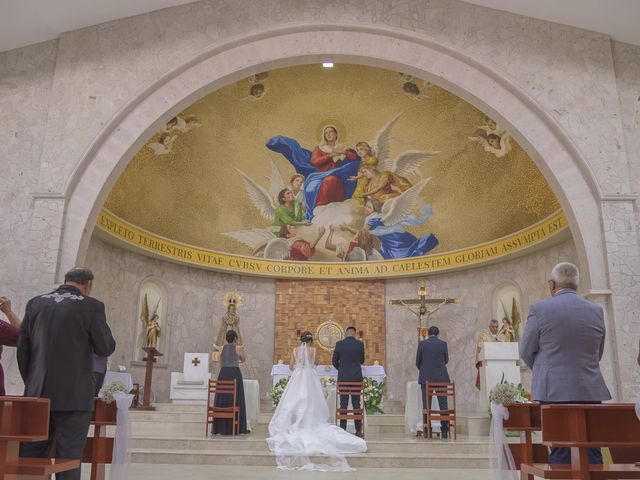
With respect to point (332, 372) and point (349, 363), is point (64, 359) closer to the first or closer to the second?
point (349, 363)

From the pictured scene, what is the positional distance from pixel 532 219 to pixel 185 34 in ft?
25.3

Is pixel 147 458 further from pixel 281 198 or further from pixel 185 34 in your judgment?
pixel 281 198

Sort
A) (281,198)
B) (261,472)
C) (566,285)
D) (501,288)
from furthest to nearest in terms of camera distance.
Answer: (281,198), (501,288), (261,472), (566,285)

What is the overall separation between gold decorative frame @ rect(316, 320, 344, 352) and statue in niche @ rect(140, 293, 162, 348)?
3.95 m

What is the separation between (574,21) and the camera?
8742 mm

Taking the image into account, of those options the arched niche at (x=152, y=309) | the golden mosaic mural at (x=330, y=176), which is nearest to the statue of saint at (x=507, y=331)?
the golden mosaic mural at (x=330, y=176)

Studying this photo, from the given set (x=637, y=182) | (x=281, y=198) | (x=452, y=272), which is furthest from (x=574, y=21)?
(x=281, y=198)

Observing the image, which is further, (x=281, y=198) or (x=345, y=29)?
(x=281, y=198)

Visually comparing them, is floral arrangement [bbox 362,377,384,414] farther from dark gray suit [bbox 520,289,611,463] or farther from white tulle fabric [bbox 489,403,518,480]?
dark gray suit [bbox 520,289,611,463]

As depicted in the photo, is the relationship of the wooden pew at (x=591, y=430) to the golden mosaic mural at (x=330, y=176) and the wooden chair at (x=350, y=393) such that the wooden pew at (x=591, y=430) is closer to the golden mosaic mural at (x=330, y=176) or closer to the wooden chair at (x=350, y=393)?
the wooden chair at (x=350, y=393)

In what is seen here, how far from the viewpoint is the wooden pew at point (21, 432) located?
10.8ft

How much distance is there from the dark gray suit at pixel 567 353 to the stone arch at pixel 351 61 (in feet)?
13.9

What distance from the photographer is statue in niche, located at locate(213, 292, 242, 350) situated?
14250 mm

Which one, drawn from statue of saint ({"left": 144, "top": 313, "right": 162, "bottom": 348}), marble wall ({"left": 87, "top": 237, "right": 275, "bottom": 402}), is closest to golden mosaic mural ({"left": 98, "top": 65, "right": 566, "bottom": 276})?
marble wall ({"left": 87, "top": 237, "right": 275, "bottom": 402})
